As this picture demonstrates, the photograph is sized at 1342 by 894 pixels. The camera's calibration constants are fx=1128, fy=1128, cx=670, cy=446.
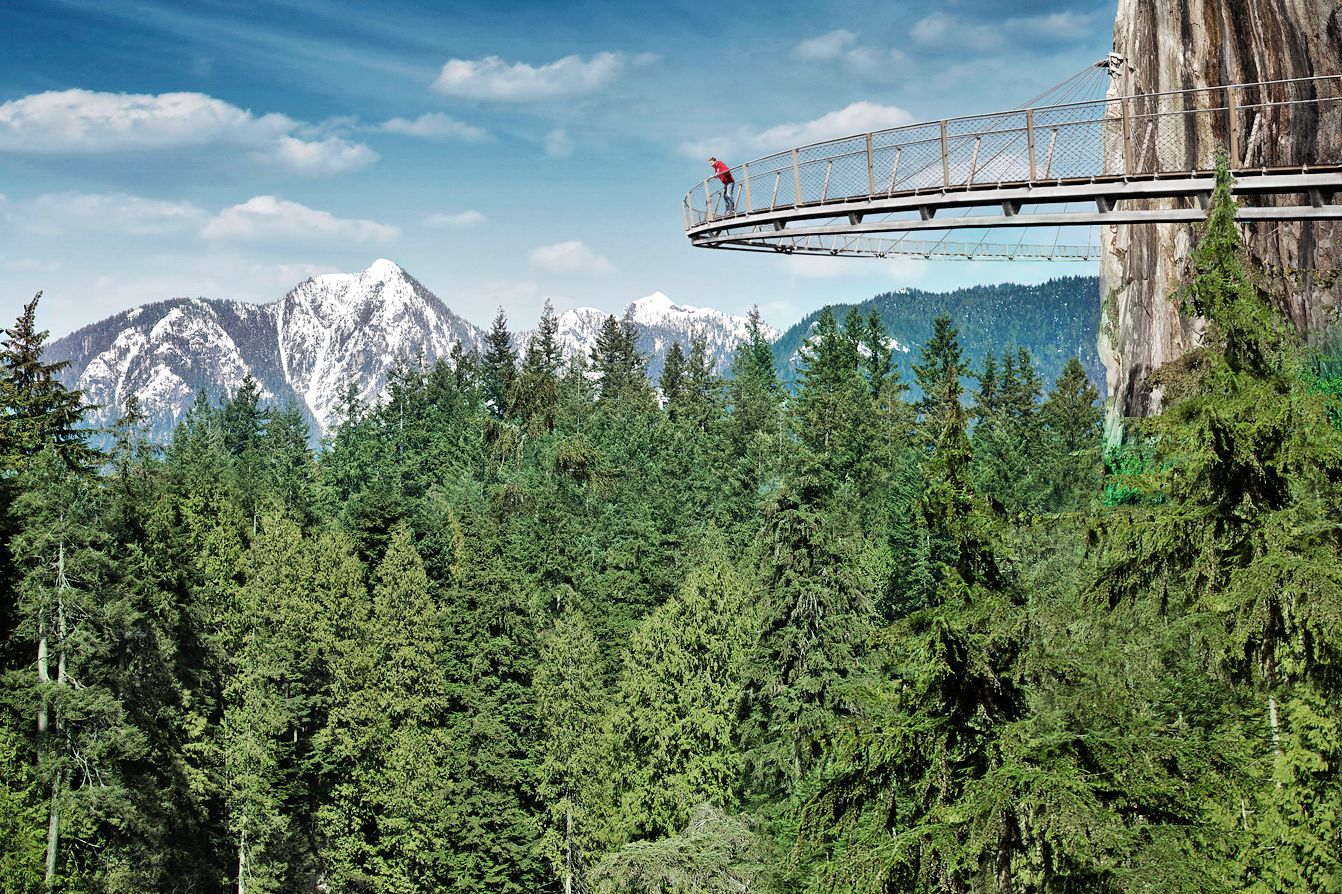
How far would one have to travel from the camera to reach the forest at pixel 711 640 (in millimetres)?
11047

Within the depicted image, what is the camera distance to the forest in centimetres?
1105

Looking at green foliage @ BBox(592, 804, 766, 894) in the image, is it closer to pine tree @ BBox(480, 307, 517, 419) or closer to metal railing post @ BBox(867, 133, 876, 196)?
metal railing post @ BBox(867, 133, 876, 196)

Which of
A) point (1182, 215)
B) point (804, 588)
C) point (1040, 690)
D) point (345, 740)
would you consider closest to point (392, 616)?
point (345, 740)

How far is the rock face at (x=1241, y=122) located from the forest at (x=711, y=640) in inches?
129

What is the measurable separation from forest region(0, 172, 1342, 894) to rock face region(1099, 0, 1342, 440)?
10.8 feet

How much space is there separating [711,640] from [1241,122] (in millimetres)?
21961

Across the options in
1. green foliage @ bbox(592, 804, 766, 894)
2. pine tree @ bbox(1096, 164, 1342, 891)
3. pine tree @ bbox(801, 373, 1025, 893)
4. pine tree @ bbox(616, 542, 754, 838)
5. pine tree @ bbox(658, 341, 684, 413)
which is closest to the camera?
pine tree @ bbox(801, 373, 1025, 893)

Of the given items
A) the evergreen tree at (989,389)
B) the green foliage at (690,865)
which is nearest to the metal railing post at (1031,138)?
the green foliage at (690,865)

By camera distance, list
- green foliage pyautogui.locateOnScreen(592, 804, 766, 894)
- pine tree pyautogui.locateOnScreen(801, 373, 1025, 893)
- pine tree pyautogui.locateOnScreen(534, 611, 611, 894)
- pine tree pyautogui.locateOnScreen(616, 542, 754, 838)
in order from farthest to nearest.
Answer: pine tree pyautogui.locateOnScreen(534, 611, 611, 894) → pine tree pyautogui.locateOnScreen(616, 542, 754, 838) → green foliage pyautogui.locateOnScreen(592, 804, 766, 894) → pine tree pyautogui.locateOnScreen(801, 373, 1025, 893)

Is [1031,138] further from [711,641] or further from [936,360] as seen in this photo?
[936,360]

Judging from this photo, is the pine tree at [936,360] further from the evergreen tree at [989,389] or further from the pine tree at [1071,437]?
the pine tree at [1071,437]

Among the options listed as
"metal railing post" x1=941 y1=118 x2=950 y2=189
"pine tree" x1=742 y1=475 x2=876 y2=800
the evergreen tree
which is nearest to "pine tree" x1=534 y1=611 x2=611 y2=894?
"pine tree" x1=742 y1=475 x2=876 y2=800

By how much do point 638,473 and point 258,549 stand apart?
25349 millimetres

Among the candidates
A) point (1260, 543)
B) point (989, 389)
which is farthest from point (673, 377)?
point (1260, 543)
